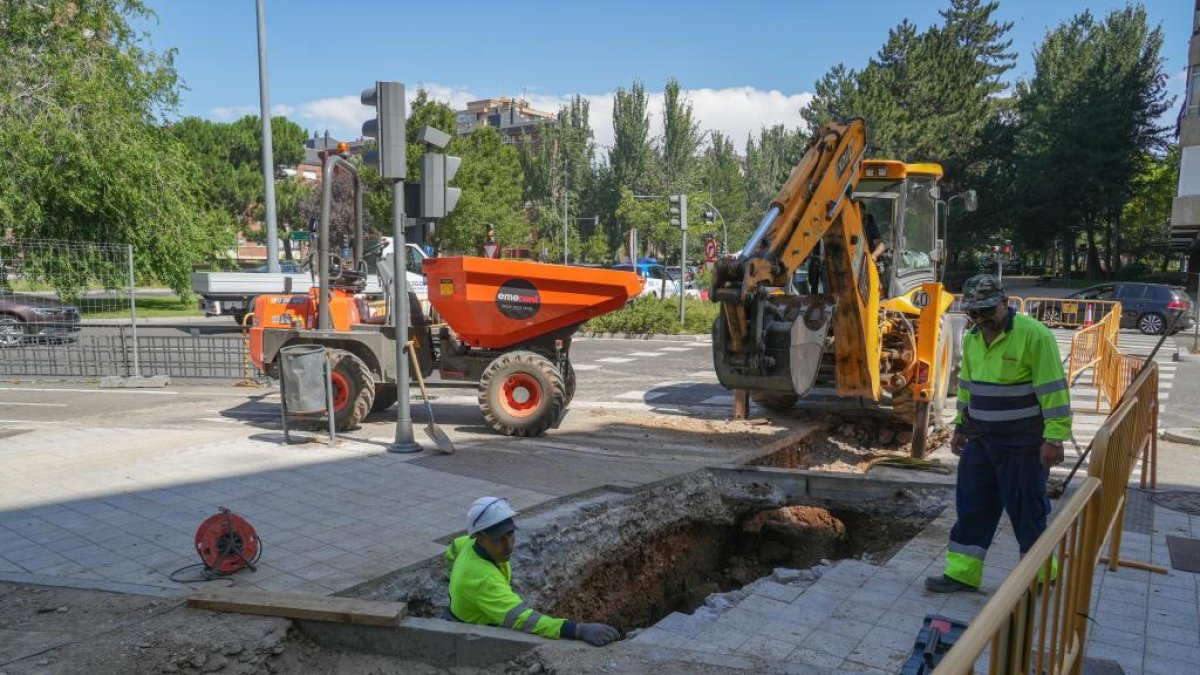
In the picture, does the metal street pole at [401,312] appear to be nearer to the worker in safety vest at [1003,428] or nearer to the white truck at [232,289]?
the worker in safety vest at [1003,428]

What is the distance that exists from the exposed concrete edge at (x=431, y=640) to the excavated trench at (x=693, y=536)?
1.02 m

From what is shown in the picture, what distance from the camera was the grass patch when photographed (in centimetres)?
1311

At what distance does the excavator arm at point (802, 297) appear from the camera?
280 inches

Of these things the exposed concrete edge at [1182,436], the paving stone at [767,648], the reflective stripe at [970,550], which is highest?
the reflective stripe at [970,550]

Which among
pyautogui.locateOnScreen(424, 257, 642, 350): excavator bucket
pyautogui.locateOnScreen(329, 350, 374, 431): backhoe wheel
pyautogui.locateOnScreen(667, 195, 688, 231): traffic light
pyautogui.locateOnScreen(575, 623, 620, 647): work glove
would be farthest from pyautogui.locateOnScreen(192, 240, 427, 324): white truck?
pyautogui.locateOnScreen(575, 623, 620, 647): work glove

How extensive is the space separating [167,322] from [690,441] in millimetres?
21697

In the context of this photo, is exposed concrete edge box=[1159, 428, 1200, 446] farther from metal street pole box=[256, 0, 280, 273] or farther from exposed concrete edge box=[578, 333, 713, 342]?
metal street pole box=[256, 0, 280, 273]

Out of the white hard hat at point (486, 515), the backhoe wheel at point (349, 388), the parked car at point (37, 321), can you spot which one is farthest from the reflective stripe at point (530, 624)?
the parked car at point (37, 321)

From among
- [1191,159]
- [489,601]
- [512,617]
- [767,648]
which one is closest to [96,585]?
[489,601]

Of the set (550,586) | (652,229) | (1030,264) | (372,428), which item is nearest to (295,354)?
(372,428)

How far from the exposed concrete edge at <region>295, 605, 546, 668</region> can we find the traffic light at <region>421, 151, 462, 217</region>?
475 centimetres

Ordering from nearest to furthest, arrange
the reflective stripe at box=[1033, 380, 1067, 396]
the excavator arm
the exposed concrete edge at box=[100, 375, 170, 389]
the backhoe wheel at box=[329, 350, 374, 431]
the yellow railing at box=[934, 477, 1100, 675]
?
the yellow railing at box=[934, 477, 1100, 675] → the reflective stripe at box=[1033, 380, 1067, 396] → the excavator arm → the backhoe wheel at box=[329, 350, 374, 431] → the exposed concrete edge at box=[100, 375, 170, 389]

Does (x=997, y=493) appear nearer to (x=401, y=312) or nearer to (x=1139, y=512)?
(x=1139, y=512)

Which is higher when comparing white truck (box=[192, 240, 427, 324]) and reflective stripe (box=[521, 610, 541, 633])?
white truck (box=[192, 240, 427, 324])
